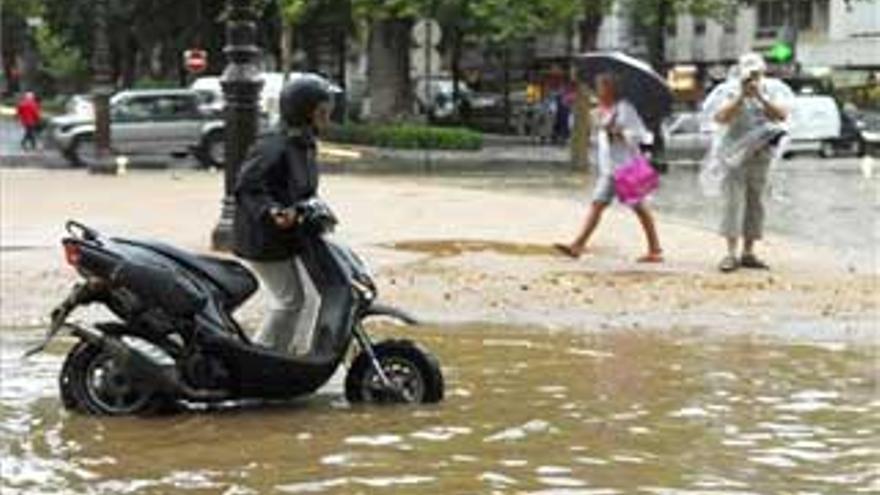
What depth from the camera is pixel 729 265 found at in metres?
16.0

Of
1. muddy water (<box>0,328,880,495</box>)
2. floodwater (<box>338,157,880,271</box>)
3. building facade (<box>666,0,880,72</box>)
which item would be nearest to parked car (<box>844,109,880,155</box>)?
floodwater (<box>338,157,880,271</box>)

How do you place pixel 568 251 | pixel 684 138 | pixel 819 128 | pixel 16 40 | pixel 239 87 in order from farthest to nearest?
pixel 16 40 < pixel 684 138 < pixel 819 128 < pixel 568 251 < pixel 239 87

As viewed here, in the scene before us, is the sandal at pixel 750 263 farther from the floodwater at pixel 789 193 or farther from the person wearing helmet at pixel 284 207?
the person wearing helmet at pixel 284 207

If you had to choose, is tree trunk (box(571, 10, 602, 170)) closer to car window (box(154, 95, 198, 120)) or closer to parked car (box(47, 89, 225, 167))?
parked car (box(47, 89, 225, 167))

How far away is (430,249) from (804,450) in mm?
9830

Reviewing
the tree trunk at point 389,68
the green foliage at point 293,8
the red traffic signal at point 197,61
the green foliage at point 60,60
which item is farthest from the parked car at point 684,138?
the green foliage at point 60,60

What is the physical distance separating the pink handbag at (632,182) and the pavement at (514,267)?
1.88ft

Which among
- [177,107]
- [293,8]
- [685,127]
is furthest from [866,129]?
[177,107]

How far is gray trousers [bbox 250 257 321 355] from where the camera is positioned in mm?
9242

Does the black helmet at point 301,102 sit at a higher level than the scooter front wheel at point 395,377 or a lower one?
higher

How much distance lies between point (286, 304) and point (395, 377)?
646 mm

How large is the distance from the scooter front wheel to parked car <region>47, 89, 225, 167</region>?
29480 mm

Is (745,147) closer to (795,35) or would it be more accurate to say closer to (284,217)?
(284,217)

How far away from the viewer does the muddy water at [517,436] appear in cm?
741
